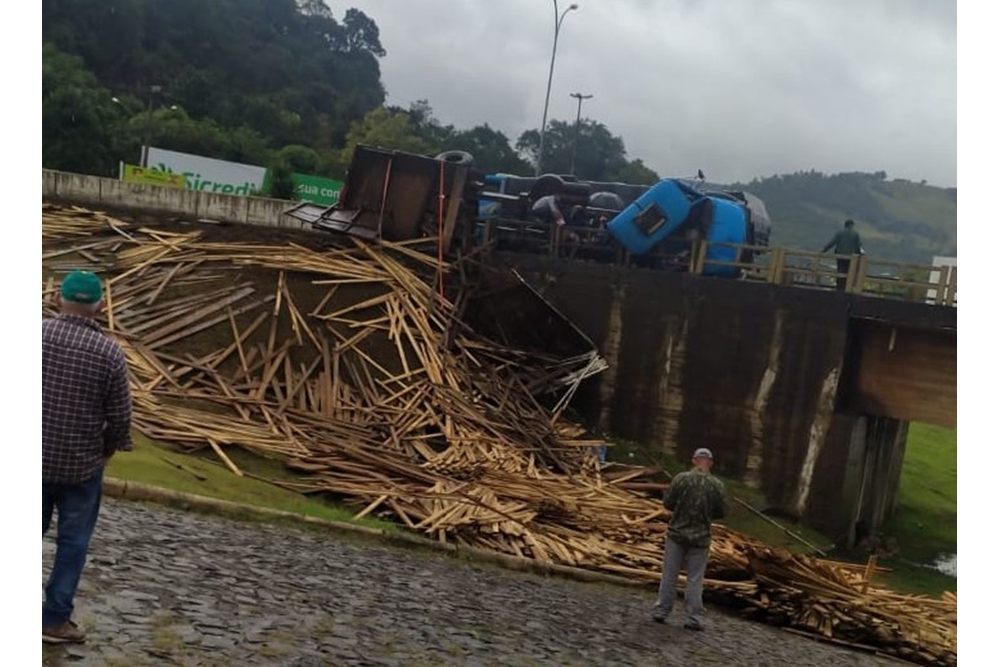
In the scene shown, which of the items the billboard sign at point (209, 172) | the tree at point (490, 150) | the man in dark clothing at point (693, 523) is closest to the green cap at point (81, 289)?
the man in dark clothing at point (693, 523)

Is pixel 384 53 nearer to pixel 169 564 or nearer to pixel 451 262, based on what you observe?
pixel 451 262

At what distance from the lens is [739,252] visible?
23.7 metres

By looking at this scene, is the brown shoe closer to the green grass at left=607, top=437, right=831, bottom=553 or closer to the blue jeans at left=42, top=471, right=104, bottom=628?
the blue jeans at left=42, top=471, right=104, bottom=628

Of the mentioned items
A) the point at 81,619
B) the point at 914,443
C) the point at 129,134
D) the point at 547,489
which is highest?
the point at 129,134

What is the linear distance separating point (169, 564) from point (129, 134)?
44503mm

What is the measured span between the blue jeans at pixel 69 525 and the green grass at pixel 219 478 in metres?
5.71

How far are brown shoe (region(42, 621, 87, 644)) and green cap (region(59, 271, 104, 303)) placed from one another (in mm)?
2010

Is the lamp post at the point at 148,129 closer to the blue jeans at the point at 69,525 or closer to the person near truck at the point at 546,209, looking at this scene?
the person near truck at the point at 546,209

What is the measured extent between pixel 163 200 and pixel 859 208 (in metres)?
132

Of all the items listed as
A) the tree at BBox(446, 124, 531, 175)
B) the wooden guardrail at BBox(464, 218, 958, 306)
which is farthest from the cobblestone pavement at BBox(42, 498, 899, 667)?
the tree at BBox(446, 124, 531, 175)

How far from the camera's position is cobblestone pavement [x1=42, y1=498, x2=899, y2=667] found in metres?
7.15

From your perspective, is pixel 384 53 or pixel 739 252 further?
pixel 384 53

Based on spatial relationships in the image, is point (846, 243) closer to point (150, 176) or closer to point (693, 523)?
point (693, 523)

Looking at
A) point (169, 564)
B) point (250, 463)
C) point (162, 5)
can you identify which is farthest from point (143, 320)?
point (162, 5)
